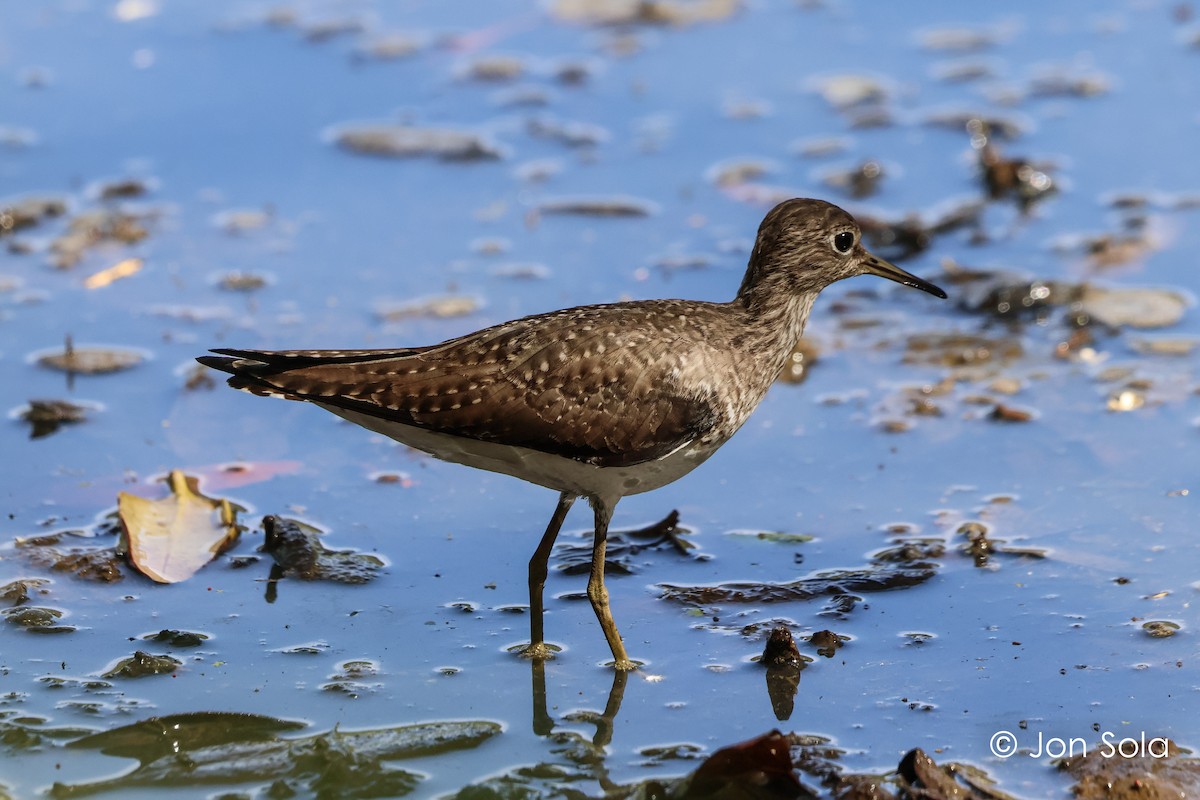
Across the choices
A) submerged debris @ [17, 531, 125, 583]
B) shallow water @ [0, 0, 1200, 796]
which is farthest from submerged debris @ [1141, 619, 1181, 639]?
submerged debris @ [17, 531, 125, 583]

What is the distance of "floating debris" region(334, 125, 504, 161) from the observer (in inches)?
432

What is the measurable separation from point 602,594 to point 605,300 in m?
3.00

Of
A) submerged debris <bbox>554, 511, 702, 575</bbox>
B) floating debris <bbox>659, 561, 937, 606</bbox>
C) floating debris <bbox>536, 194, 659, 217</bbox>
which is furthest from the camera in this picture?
floating debris <bbox>536, 194, 659, 217</bbox>

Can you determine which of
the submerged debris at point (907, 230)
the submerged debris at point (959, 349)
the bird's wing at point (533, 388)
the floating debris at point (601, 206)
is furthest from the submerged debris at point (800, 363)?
the bird's wing at point (533, 388)

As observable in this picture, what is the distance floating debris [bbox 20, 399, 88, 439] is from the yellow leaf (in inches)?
36.7

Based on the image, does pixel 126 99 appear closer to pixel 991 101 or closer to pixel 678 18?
pixel 678 18

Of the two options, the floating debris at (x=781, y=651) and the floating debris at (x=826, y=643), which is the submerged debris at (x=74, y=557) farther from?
the floating debris at (x=826, y=643)

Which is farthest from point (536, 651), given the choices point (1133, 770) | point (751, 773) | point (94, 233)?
point (94, 233)

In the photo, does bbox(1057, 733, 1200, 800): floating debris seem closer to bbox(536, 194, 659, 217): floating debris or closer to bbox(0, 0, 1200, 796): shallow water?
bbox(0, 0, 1200, 796): shallow water

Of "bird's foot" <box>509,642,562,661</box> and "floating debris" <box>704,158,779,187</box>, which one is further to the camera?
"floating debris" <box>704,158,779,187</box>

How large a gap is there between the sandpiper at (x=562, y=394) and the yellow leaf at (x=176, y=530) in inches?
37.0

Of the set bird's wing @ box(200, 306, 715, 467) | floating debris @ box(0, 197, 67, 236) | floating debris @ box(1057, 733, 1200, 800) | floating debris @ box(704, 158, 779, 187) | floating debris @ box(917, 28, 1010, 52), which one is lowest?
floating debris @ box(1057, 733, 1200, 800)

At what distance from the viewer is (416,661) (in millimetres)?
6250

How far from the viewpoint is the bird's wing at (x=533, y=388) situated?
20.7 feet
